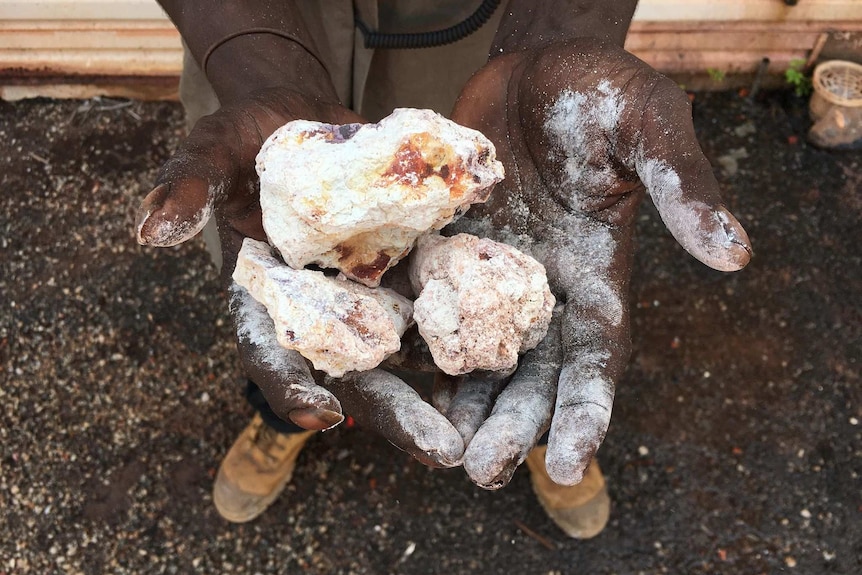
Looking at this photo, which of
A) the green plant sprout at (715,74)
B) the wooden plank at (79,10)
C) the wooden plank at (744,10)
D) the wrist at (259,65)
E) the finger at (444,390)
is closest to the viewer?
the finger at (444,390)

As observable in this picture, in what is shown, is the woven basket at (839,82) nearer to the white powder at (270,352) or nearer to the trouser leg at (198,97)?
the trouser leg at (198,97)

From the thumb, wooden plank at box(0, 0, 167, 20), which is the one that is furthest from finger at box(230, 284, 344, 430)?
wooden plank at box(0, 0, 167, 20)

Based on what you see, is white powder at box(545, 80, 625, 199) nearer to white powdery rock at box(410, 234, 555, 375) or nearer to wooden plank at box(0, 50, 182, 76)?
white powdery rock at box(410, 234, 555, 375)

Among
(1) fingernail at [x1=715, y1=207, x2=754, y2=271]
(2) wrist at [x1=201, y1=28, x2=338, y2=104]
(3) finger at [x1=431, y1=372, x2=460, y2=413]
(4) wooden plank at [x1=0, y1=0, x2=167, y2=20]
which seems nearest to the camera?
(1) fingernail at [x1=715, y1=207, x2=754, y2=271]

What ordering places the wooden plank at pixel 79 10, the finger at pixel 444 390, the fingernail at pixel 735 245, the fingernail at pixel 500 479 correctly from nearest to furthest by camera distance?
1. the fingernail at pixel 735 245
2. the fingernail at pixel 500 479
3. the finger at pixel 444 390
4. the wooden plank at pixel 79 10

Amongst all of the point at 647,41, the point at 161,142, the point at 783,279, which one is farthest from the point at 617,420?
the point at 161,142

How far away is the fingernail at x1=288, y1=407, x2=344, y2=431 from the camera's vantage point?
1.50 m

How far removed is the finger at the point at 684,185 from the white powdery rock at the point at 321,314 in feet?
2.02

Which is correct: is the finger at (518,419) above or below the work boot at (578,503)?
above

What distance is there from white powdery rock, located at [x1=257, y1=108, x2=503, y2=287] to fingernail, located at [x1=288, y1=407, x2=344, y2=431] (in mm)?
356

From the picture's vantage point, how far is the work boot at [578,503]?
9.18 feet

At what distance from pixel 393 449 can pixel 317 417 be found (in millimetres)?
1530

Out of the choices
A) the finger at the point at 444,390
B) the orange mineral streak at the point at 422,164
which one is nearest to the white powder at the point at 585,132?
the orange mineral streak at the point at 422,164

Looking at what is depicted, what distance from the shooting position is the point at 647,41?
3.79 m
